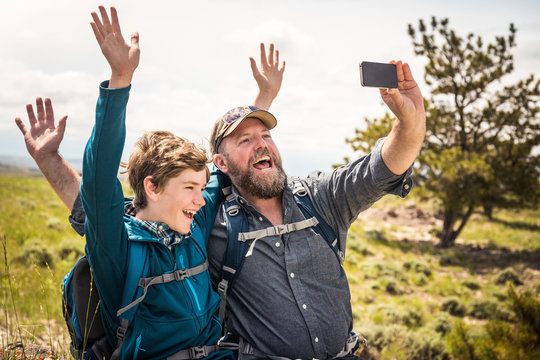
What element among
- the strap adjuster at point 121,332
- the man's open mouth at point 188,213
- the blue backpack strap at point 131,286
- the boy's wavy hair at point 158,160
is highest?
the boy's wavy hair at point 158,160

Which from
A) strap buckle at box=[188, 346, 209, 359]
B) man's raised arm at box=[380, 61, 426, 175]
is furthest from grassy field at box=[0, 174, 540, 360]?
man's raised arm at box=[380, 61, 426, 175]

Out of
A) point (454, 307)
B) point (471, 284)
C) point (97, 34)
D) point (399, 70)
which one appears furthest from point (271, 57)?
point (471, 284)

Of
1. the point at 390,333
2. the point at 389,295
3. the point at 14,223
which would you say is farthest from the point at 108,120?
the point at 14,223

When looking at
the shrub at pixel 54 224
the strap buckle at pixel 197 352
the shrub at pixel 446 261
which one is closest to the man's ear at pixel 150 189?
the strap buckle at pixel 197 352

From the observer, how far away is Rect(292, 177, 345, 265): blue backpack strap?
346 centimetres

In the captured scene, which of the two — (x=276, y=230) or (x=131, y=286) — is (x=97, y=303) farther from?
(x=276, y=230)

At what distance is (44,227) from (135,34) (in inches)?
519

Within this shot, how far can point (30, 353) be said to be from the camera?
11.1 ft

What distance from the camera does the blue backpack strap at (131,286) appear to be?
2354 mm

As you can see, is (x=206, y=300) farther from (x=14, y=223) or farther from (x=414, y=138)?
(x=14, y=223)

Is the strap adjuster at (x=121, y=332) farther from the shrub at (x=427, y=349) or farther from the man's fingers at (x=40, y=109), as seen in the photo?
the shrub at (x=427, y=349)

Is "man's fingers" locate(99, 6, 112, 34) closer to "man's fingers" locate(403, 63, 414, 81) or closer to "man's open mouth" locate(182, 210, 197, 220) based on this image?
"man's open mouth" locate(182, 210, 197, 220)

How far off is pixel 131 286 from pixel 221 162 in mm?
1745

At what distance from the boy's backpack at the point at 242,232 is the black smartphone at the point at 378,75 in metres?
1.08
